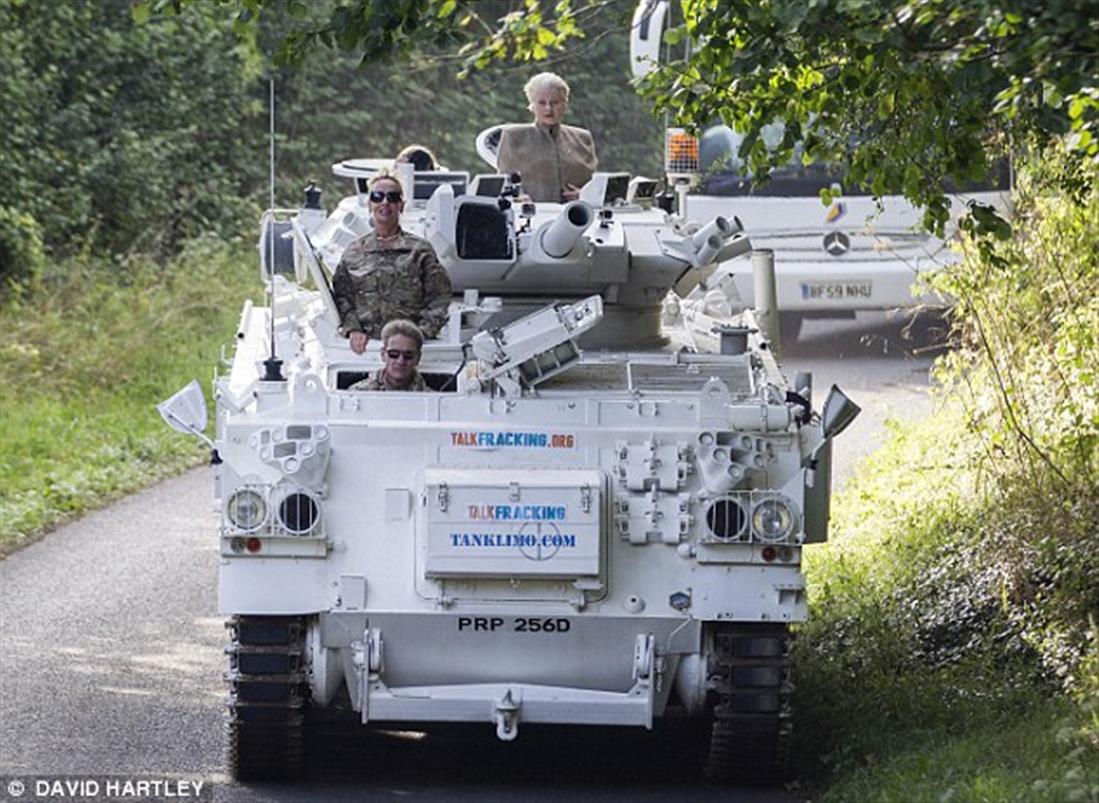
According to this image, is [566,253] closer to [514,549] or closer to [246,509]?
[514,549]

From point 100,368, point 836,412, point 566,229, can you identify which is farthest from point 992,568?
point 100,368

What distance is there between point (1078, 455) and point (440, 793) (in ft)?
12.3

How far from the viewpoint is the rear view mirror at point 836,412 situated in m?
9.28

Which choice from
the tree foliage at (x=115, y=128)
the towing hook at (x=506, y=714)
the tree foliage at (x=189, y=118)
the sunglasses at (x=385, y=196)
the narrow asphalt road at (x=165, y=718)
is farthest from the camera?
the tree foliage at (x=189, y=118)

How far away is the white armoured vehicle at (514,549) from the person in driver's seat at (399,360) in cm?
23

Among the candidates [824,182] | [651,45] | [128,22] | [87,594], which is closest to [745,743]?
[87,594]

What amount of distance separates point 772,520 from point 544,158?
13.1 ft

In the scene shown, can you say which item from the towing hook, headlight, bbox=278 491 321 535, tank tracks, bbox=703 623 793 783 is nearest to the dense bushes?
tank tracks, bbox=703 623 793 783

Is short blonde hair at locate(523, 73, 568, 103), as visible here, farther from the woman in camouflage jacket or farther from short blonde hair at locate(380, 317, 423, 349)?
short blonde hair at locate(380, 317, 423, 349)

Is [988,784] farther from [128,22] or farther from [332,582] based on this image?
[128,22]

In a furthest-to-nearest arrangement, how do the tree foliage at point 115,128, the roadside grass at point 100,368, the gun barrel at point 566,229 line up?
the tree foliage at point 115,128 < the roadside grass at point 100,368 < the gun barrel at point 566,229

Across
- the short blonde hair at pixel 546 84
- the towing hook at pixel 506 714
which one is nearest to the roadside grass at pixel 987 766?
the towing hook at pixel 506 714

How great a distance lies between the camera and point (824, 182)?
70.0ft

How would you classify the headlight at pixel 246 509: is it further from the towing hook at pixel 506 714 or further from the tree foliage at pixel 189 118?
the tree foliage at pixel 189 118
